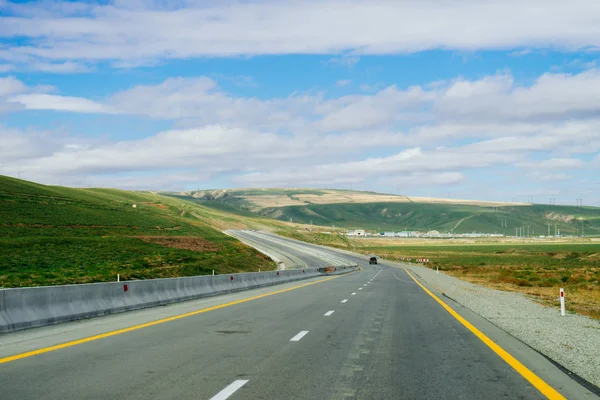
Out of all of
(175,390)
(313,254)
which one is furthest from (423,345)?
(313,254)

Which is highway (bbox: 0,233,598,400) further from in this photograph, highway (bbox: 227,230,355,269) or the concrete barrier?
highway (bbox: 227,230,355,269)

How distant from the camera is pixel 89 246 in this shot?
259 feet

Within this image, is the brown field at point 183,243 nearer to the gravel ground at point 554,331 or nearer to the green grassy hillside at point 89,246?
the green grassy hillside at point 89,246

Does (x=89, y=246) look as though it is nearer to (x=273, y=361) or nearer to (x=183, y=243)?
(x=183, y=243)

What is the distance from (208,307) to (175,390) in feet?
47.1

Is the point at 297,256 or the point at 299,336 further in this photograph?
the point at 297,256

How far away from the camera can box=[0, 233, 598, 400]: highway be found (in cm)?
851

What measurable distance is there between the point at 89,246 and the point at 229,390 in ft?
243

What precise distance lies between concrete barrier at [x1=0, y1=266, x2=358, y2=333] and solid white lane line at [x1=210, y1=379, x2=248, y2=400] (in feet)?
24.9

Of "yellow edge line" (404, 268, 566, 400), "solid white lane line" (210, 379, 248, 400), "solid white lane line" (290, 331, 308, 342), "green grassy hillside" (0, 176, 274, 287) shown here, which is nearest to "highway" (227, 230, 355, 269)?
"green grassy hillside" (0, 176, 274, 287)

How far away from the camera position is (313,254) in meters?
120

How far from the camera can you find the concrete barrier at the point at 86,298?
1519 cm

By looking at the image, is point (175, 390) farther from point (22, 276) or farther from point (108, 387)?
point (22, 276)

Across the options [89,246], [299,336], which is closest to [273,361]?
[299,336]
